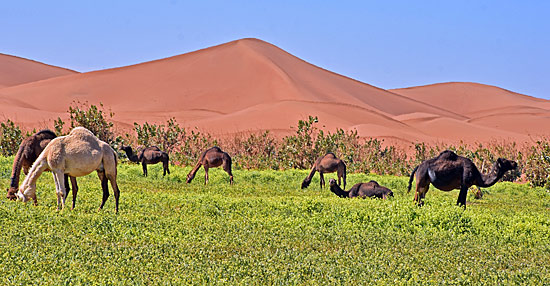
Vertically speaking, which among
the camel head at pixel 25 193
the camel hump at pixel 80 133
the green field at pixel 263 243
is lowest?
the green field at pixel 263 243

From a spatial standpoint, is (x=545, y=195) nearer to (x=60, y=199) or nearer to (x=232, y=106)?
(x=60, y=199)

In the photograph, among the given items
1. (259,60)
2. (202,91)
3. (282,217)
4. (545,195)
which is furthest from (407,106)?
(282,217)

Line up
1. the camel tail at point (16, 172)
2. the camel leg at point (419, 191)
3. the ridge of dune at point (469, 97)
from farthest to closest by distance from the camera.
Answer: the ridge of dune at point (469, 97) < the camel leg at point (419, 191) < the camel tail at point (16, 172)

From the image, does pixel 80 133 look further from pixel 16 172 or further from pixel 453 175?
pixel 453 175

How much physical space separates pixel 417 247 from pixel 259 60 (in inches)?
4847

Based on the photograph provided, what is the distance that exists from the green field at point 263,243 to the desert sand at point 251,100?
5354 cm

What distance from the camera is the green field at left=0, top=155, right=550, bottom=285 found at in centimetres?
884

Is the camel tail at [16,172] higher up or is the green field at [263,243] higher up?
the camel tail at [16,172]

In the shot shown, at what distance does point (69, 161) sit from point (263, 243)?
4996 mm

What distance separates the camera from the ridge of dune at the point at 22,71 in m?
145

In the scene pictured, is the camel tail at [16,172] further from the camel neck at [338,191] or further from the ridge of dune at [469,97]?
the ridge of dune at [469,97]

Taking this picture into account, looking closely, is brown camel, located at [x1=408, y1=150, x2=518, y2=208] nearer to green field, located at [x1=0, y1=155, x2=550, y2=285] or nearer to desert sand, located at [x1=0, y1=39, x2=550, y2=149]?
green field, located at [x1=0, y1=155, x2=550, y2=285]

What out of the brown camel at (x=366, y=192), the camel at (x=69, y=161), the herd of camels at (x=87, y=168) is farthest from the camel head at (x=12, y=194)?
the brown camel at (x=366, y=192)

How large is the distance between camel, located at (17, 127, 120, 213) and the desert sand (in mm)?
54905
